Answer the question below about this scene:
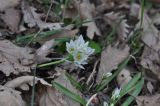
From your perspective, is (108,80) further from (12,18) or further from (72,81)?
(12,18)

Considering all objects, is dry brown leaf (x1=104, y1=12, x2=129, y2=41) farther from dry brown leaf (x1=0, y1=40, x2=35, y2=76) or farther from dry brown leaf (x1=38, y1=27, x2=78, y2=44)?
dry brown leaf (x1=0, y1=40, x2=35, y2=76)

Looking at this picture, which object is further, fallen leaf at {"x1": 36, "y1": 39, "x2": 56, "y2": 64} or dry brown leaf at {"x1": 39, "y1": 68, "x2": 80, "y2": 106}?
fallen leaf at {"x1": 36, "y1": 39, "x2": 56, "y2": 64}

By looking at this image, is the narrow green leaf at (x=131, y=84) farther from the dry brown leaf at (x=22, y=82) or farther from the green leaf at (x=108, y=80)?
the dry brown leaf at (x=22, y=82)

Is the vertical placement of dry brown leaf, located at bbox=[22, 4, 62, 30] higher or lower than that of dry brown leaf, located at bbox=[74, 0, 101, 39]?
higher

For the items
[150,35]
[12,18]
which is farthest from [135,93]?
[12,18]

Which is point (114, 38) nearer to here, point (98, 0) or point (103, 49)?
point (103, 49)

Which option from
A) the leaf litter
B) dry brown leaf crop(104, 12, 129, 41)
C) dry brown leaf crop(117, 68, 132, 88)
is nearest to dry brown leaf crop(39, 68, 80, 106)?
the leaf litter
